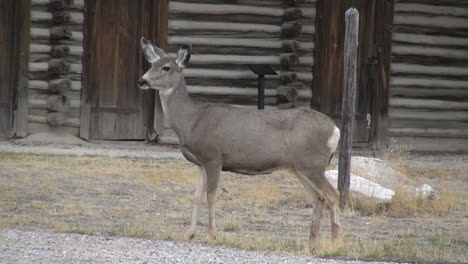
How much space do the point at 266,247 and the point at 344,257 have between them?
78 centimetres

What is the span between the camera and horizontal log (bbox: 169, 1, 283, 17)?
58.7 feet

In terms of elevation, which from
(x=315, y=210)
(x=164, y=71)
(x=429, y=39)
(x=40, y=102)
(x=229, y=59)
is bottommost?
(x=315, y=210)

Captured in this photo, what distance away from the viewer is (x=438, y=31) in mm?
19375

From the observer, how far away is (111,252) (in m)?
8.25

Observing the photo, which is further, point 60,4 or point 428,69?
point 428,69

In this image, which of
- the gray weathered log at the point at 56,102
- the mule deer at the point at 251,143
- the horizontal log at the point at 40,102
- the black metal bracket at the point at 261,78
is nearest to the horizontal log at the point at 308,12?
the black metal bracket at the point at 261,78

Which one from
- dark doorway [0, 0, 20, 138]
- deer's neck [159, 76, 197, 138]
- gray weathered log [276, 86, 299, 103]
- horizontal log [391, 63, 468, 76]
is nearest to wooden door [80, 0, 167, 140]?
dark doorway [0, 0, 20, 138]

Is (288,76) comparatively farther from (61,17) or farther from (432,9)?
(61,17)

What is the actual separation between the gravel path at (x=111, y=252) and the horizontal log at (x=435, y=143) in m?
10.8

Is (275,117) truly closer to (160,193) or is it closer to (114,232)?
(114,232)

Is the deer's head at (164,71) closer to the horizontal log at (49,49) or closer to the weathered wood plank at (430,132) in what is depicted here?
the horizontal log at (49,49)

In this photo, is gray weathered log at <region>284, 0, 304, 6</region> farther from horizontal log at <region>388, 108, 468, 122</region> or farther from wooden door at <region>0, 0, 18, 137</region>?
wooden door at <region>0, 0, 18, 137</region>

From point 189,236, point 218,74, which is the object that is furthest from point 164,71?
point 218,74

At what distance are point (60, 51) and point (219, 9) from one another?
2929mm
